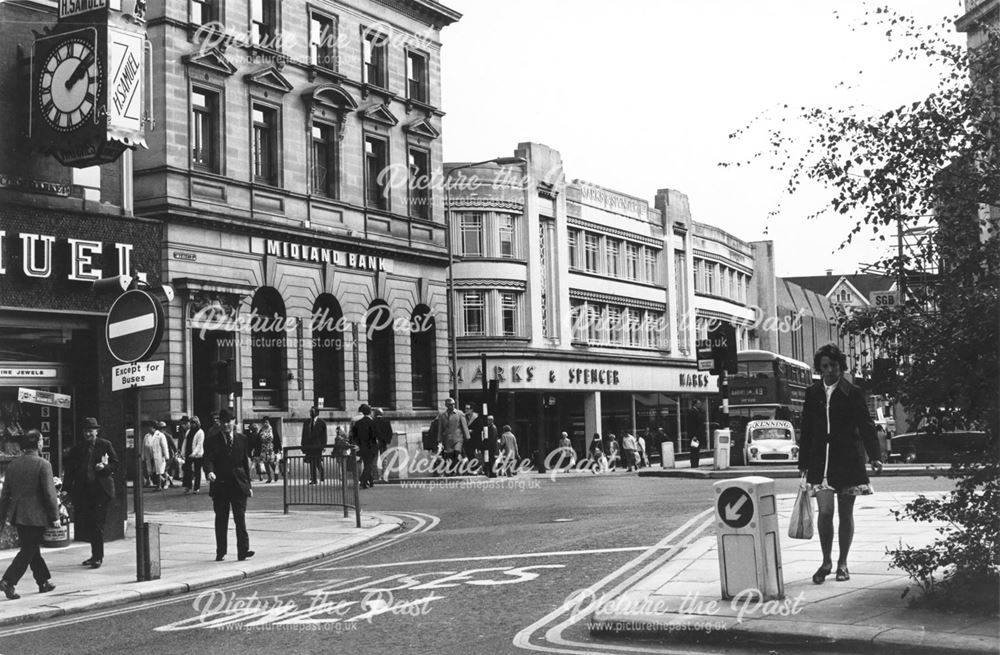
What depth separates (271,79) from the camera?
36.8m

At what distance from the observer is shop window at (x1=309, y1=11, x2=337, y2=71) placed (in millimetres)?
39250

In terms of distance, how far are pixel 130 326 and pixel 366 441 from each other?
52.0 feet

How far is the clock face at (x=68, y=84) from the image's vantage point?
1650 centimetres

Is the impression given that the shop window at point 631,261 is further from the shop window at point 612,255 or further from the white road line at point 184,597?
the white road line at point 184,597

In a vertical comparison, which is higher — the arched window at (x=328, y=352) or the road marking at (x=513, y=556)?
the arched window at (x=328, y=352)

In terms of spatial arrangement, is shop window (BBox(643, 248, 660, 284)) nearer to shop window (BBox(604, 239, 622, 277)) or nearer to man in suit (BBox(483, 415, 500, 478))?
shop window (BBox(604, 239, 622, 277))

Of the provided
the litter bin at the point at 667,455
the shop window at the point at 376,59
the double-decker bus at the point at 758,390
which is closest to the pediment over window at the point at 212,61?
the shop window at the point at 376,59

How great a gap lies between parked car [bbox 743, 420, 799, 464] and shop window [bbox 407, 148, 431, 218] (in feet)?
44.4

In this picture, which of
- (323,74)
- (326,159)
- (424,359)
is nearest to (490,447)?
(424,359)

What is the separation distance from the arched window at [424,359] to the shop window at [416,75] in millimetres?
7457

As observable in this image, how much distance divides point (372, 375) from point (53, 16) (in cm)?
2494

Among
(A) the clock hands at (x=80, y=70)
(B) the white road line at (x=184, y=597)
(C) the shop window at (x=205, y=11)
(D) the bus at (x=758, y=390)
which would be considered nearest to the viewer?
(B) the white road line at (x=184, y=597)

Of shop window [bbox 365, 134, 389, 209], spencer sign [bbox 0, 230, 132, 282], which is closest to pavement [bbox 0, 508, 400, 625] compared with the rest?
spencer sign [bbox 0, 230, 132, 282]

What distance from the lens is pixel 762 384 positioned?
4750cm
